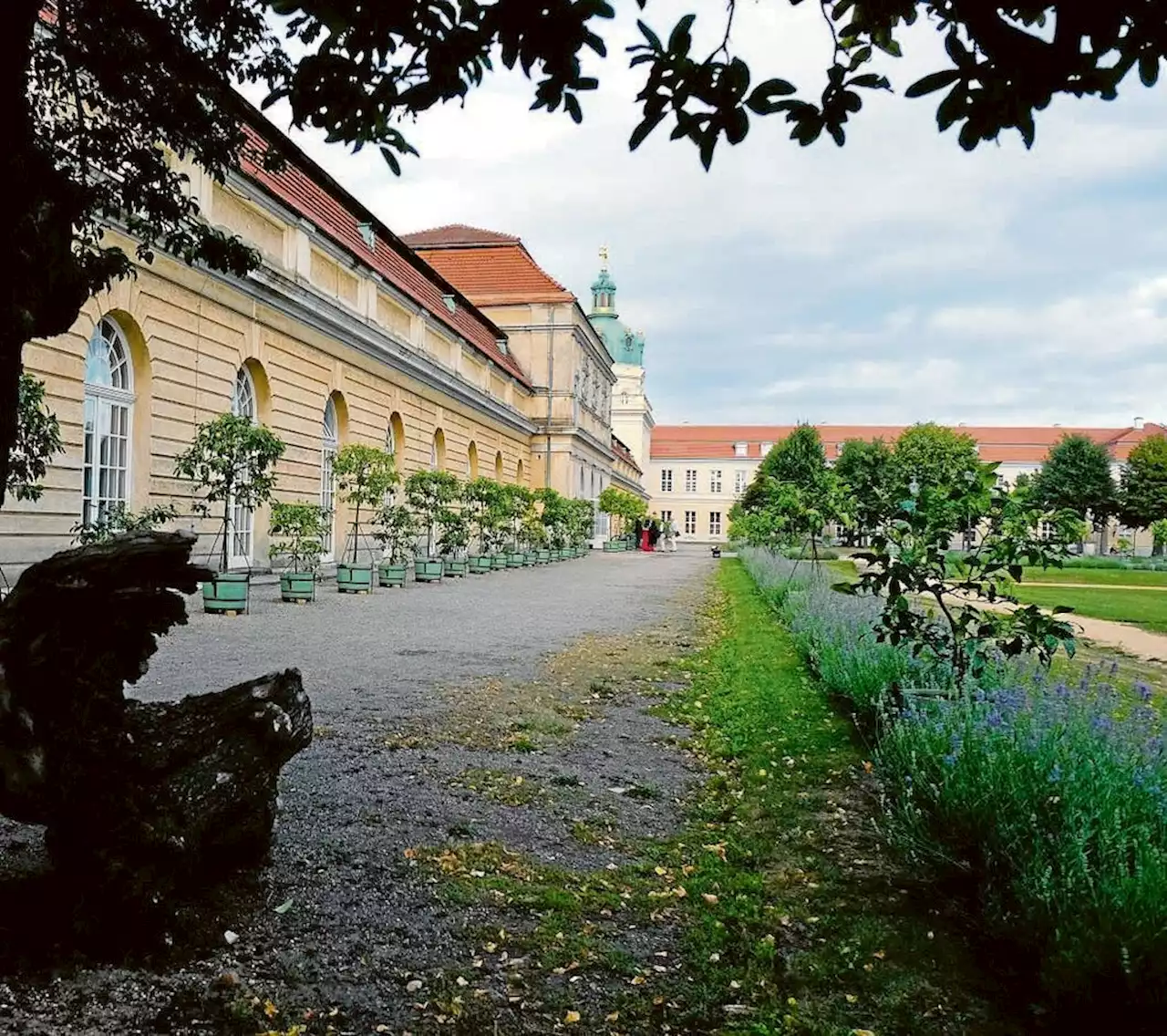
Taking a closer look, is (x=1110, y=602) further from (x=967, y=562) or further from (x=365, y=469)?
(x=967, y=562)

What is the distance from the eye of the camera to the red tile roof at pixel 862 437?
8688 cm

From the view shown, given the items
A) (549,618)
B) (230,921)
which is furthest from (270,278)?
(230,921)

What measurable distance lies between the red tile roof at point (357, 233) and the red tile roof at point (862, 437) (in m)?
57.2

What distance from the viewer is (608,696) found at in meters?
7.17

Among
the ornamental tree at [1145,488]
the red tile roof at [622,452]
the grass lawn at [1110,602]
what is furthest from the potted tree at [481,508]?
the ornamental tree at [1145,488]

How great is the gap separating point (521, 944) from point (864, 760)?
9.02ft

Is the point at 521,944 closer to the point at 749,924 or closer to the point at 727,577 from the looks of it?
the point at 749,924

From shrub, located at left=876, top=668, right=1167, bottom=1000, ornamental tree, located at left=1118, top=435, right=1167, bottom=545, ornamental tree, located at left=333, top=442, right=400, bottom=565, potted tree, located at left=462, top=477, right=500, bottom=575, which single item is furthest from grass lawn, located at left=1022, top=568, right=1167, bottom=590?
ornamental tree, located at left=1118, top=435, right=1167, bottom=545

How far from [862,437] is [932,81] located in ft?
328

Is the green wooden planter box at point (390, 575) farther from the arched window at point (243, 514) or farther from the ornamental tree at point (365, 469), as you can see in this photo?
the arched window at point (243, 514)

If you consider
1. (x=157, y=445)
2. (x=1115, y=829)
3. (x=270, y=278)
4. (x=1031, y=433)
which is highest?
(x=1031, y=433)

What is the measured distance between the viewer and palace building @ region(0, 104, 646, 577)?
1196cm

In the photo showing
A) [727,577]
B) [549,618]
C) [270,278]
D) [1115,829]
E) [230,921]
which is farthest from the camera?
[727,577]

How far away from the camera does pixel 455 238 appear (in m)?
46.2
